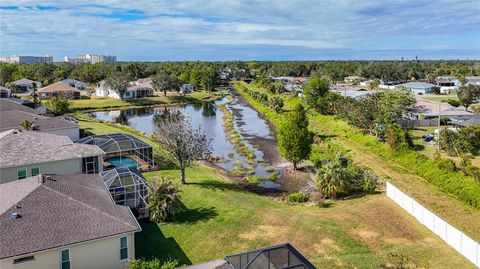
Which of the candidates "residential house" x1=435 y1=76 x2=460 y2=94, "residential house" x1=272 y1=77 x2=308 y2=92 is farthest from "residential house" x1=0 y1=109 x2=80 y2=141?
"residential house" x1=435 y1=76 x2=460 y2=94

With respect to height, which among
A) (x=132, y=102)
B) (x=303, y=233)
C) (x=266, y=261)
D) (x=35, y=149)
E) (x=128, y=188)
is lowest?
(x=303, y=233)

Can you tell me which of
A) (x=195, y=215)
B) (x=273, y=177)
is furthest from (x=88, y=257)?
(x=273, y=177)

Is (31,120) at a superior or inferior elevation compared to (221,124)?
superior

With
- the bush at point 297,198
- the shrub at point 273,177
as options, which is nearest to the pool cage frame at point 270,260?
the bush at point 297,198

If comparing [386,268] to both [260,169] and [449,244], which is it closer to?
[449,244]

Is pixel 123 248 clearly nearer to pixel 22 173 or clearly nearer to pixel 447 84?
pixel 22 173

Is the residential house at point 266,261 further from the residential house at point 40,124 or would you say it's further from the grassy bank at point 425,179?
the residential house at point 40,124

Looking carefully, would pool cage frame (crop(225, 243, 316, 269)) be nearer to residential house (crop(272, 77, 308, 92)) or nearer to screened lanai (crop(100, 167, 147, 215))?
screened lanai (crop(100, 167, 147, 215))
